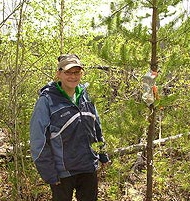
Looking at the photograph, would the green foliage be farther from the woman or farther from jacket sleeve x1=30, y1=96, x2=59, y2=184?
jacket sleeve x1=30, y1=96, x2=59, y2=184

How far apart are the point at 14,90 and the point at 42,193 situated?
205 centimetres

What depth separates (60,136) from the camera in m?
3.02

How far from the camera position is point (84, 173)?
3277 millimetres

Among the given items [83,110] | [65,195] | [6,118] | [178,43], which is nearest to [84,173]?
[65,195]

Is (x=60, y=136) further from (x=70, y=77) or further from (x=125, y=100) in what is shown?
(x=125, y=100)

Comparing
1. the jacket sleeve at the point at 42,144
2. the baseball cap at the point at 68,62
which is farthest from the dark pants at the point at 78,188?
the baseball cap at the point at 68,62

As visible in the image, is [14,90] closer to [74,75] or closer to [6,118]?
[6,118]

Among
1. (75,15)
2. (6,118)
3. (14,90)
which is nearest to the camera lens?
(14,90)

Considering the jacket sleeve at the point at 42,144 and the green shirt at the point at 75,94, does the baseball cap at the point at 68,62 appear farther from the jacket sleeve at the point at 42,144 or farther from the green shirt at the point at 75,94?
the jacket sleeve at the point at 42,144

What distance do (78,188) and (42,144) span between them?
2.53ft

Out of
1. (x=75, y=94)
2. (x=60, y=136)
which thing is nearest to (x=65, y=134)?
(x=60, y=136)

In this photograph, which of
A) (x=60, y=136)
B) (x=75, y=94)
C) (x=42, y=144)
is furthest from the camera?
(x=75, y=94)

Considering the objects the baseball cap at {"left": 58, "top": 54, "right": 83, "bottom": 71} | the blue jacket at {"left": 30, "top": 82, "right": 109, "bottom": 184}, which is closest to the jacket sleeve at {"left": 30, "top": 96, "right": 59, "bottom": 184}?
the blue jacket at {"left": 30, "top": 82, "right": 109, "bottom": 184}

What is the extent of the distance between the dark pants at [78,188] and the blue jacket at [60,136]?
0.11 meters
